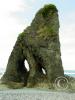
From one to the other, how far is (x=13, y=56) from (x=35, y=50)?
4.33 meters

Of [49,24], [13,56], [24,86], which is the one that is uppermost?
[49,24]

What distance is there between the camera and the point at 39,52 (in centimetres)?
5444

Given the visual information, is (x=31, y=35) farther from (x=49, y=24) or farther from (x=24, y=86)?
(x=24, y=86)

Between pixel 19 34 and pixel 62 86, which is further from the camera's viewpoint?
pixel 19 34

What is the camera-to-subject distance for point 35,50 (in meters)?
55.0

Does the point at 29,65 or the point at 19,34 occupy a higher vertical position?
the point at 19,34

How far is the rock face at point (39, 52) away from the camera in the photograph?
53.6 m

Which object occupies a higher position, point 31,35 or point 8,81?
point 31,35

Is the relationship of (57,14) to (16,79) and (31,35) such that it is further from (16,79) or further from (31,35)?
(16,79)

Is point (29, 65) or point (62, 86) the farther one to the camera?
point (29, 65)

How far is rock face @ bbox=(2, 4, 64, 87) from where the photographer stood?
5356 centimetres

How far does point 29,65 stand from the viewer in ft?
184

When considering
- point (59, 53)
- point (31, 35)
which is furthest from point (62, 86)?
point (31, 35)

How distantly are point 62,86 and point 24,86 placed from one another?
6.37 metres
